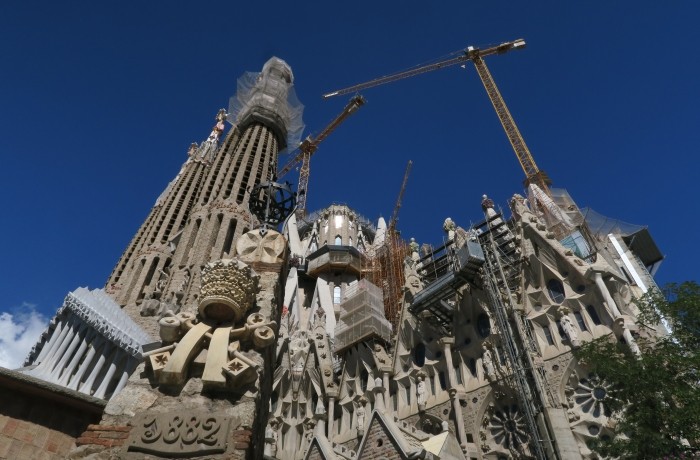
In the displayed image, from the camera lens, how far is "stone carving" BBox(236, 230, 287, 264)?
5.96 metres

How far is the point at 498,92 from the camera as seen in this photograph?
5434 cm

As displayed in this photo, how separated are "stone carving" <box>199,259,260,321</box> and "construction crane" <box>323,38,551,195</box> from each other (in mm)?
38406

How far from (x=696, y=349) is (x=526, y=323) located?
7.41 meters

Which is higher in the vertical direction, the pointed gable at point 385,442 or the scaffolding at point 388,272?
the scaffolding at point 388,272

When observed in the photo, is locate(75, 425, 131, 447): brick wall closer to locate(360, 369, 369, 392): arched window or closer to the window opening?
the window opening

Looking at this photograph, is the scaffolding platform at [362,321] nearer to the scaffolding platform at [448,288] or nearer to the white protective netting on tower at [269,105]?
the scaffolding platform at [448,288]

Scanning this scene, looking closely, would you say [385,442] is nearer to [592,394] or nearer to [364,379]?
[592,394]

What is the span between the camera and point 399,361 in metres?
22.6

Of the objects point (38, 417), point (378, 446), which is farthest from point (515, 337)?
point (38, 417)

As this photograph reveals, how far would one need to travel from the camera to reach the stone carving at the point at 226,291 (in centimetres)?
483

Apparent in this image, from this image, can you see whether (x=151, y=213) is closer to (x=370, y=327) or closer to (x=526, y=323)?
(x=370, y=327)

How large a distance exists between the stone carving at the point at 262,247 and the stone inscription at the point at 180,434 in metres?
2.20

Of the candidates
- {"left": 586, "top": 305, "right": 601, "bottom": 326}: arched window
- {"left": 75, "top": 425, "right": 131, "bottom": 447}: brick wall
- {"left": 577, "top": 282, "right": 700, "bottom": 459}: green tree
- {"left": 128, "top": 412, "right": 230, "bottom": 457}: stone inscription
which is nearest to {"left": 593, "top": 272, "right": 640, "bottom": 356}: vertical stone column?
{"left": 586, "top": 305, "right": 601, "bottom": 326}: arched window

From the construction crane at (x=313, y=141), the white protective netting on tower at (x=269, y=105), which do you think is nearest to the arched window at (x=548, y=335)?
the white protective netting on tower at (x=269, y=105)
